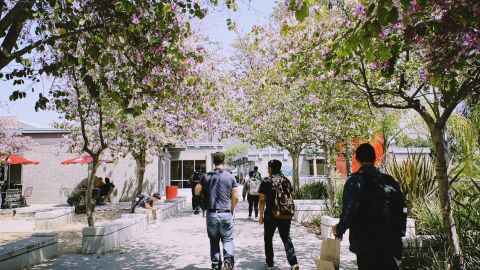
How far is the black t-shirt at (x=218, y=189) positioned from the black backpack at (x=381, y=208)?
8.69ft

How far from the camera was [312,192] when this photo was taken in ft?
50.9

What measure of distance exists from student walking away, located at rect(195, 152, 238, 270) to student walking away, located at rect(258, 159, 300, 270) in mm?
618

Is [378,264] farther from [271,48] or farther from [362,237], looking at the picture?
[271,48]

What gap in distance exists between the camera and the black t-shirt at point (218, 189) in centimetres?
622

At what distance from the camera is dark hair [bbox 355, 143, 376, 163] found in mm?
4301

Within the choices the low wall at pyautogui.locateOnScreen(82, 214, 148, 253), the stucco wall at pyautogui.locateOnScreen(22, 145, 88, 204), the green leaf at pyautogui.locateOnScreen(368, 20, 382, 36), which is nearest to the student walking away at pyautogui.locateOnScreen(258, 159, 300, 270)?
the green leaf at pyautogui.locateOnScreen(368, 20, 382, 36)

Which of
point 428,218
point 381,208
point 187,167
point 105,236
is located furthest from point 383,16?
point 187,167

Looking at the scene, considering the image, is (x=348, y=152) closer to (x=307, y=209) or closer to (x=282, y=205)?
(x=307, y=209)

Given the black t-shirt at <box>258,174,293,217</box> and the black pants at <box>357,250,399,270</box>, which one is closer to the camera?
the black pants at <box>357,250,399,270</box>

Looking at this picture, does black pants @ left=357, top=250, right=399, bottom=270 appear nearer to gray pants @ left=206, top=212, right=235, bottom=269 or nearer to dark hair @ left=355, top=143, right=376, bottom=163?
dark hair @ left=355, top=143, right=376, bottom=163

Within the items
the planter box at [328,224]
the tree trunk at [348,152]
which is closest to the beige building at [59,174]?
the tree trunk at [348,152]

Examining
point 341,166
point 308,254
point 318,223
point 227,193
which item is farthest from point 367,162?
point 341,166

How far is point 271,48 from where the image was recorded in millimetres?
9898

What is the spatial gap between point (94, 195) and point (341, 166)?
20263 mm
